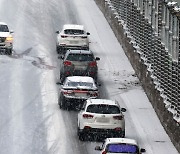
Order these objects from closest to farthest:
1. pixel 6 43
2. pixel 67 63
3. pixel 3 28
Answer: pixel 67 63 → pixel 6 43 → pixel 3 28

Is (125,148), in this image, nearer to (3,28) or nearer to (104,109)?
(104,109)

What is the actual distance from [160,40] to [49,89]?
5.71 meters

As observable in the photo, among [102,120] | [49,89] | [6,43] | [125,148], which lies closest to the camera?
[125,148]

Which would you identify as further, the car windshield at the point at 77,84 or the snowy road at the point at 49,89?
the car windshield at the point at 77,84

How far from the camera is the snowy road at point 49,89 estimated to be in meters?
33.2

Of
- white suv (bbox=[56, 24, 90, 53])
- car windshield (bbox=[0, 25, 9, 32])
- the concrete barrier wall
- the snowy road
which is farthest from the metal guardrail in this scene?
car windshield (bbox=[0, 25, 9, 32])

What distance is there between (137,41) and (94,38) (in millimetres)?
9057

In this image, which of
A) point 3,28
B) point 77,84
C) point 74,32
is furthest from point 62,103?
point 3,28

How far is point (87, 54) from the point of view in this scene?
4278 centimetres

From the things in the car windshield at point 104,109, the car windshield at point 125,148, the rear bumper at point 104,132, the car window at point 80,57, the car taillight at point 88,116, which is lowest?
the rear bumper at point 104,132

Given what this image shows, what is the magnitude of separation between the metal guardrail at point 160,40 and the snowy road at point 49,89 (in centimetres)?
126

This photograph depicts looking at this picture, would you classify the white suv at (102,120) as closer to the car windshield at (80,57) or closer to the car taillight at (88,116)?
the car taillight at (88,116)

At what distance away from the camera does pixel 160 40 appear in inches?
1622

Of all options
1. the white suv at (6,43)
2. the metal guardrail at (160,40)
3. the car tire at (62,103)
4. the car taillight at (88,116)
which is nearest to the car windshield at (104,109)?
the car taillight at (88,116)
